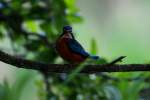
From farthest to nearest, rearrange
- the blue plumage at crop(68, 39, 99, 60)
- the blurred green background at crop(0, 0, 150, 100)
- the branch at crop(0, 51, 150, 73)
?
the blurred green background at crop(0, 0, 150, 100) → the blue plumage at crop(68, 39, 99, 60) → the branch at crop(0, 51, 150, 73)

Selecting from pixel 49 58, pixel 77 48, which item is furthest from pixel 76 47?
pixel 49 58

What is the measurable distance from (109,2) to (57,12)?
234 cm

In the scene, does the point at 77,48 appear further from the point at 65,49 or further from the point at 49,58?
the point at 49,58

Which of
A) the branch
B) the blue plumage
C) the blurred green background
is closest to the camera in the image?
the branch

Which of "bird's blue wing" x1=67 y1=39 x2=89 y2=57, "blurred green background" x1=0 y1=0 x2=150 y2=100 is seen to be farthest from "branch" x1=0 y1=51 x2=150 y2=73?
"blurred green background" x1=0 y1=0 x2=150 y2=100

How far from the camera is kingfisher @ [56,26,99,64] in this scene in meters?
1.58

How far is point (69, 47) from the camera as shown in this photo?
161 cm

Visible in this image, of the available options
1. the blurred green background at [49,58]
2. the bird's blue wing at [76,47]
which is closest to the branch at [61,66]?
the bird's blue wing at [76,47]

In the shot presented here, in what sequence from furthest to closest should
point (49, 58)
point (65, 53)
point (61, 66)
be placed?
point (49, 58)
point (65, 53)
point (61, 66)

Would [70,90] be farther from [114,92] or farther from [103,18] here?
[103,18]

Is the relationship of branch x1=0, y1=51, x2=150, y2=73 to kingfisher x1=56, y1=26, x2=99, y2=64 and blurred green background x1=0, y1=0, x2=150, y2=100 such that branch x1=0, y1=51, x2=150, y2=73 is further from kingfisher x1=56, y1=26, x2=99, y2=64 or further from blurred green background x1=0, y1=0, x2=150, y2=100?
blurred green background x1=0, y1=0, x2=150, y2=100

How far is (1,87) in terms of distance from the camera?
1702mm

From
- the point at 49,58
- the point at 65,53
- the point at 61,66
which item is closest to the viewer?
the point at 61,66

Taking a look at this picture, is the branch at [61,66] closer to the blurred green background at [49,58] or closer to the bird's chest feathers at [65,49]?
the bird's chest feathers at [65,49]
